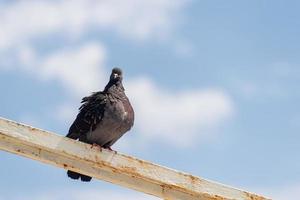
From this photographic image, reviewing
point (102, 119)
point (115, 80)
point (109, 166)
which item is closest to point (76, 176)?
point (102, 119)

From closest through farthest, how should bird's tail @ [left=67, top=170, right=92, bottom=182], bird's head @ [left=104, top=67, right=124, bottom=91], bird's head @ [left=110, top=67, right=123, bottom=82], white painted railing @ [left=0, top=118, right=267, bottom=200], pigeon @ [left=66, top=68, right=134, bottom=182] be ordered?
1. white painted railing @ [left=0, top=118, right=267, bottom=200]
2. bird's tail @ [left=67, top=170, right=92, bottom=182]
3. pigeon @ [left=66, top=68, right=134, bottom=182]
4. bird's head @ [left=104, top=67, right=124, bottom=91]
5. bird's head @ [left=110, top=67, right=123, bottom=82]

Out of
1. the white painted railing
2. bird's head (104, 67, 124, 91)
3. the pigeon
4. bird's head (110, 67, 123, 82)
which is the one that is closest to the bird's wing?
the pigeon

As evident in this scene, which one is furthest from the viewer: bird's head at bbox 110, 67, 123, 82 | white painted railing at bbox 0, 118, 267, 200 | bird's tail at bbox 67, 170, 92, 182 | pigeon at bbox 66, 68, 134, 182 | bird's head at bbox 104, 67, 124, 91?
bird's head at bbox 110, 67, 123, 82

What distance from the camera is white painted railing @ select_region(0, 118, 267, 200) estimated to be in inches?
167

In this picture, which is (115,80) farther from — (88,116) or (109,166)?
(109,166)

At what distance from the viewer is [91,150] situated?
448cm

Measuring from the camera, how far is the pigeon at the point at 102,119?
263 inches

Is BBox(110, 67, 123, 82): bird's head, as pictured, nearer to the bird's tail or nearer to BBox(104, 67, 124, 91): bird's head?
BBox(104, 67, 124, 91): bird's head

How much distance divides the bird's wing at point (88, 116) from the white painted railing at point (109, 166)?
2169mm

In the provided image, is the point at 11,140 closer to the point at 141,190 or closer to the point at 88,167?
the point at 88,167

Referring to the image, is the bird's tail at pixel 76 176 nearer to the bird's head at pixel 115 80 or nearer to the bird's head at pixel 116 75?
the bird's head at pixel 115 80

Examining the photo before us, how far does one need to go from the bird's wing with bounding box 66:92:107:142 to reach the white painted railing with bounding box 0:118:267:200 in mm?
2169

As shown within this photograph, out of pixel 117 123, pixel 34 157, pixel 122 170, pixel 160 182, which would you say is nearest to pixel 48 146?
pixel 34 157

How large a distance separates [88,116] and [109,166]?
2356mm
